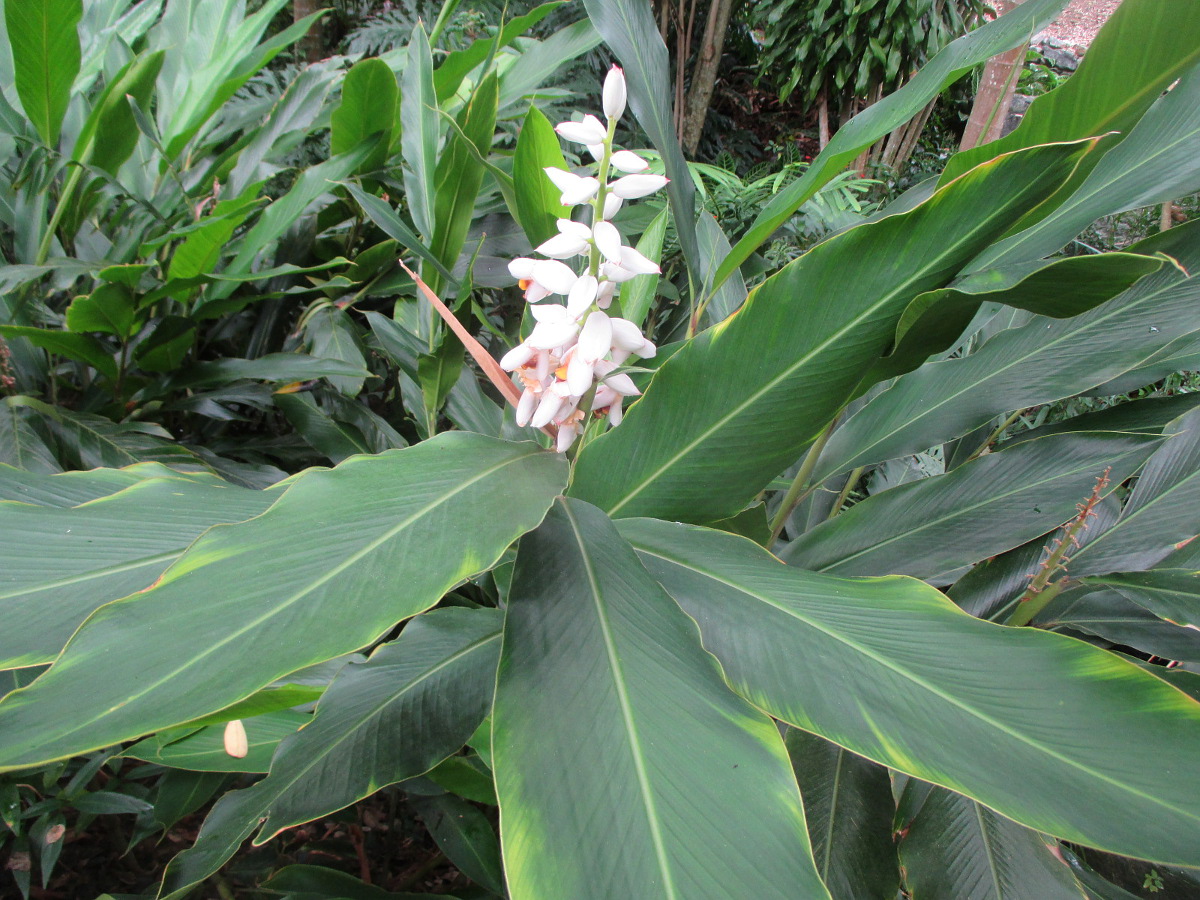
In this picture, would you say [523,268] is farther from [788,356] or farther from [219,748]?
[219,748]

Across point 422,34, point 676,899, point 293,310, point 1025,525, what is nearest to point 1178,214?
point 1025,525

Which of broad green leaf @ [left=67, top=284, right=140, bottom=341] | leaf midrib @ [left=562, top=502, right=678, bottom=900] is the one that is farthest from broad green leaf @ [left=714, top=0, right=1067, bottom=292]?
broad green leaf @ [left=67, top=284, right=140, bottom=341]

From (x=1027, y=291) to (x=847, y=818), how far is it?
443 mm

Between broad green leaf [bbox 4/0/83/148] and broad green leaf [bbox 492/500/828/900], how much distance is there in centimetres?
96

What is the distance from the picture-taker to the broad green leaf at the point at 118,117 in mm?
871

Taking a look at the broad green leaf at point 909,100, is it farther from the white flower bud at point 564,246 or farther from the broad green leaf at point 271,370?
the broad green leaf at point 271,370

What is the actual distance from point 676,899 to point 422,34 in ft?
3.07

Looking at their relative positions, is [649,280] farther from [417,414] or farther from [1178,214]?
[1178,214]

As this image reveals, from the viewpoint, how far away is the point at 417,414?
94 cm

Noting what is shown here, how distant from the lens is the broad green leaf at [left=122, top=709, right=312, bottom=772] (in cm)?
63

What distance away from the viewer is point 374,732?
0.52 metres

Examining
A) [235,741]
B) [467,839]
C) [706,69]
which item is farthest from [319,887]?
[706,69]

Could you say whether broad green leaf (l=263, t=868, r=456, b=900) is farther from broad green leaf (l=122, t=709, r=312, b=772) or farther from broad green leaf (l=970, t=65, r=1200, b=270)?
broad green leaf (l=970, t=65, r=1200, b=270)

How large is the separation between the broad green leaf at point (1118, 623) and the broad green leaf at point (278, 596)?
20.4 inches
